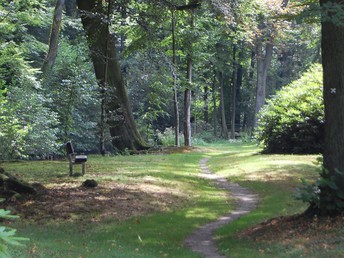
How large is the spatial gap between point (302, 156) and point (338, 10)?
50.7 ft

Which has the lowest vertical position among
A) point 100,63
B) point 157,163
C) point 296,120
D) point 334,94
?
point 157,163

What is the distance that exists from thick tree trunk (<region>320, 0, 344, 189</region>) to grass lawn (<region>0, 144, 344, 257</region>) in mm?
1292

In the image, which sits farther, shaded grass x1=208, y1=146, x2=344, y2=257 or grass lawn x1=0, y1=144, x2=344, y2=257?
grass lawn x1=0, y1=144, x2=344, y2=257

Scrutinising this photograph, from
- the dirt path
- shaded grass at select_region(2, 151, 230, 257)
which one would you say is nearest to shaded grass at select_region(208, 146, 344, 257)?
the dirt path

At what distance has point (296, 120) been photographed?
2459 cm

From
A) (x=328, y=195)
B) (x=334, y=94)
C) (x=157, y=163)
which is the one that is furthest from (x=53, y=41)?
(x=328, y=195)

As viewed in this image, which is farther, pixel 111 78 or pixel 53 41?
pixel 53 41

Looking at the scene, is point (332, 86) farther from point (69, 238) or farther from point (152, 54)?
point (152, 54)

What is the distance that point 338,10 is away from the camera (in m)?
8.61

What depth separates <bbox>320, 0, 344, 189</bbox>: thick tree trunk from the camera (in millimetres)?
9836

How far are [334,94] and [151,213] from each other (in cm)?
535

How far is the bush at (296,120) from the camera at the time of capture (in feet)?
79.6

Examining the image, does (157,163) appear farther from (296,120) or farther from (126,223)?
(126,223)

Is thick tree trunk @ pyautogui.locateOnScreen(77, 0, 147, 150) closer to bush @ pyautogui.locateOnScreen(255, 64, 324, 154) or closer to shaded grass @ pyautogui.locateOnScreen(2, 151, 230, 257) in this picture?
shaded grass @ pyautogui.locateOnScreen(2, 151, 230, 257)
